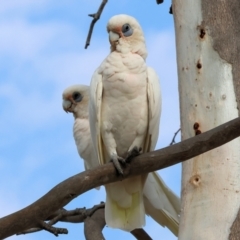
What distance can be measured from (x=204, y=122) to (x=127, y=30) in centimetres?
68

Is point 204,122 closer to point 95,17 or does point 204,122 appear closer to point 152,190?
point 152,190

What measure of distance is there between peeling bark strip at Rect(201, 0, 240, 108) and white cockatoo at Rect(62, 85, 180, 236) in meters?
0.87

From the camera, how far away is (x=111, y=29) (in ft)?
10.1

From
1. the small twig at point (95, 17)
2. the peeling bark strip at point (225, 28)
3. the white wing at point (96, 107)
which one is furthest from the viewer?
the small twig at point (95, 17)

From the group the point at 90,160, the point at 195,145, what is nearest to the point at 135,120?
the point at 195,145

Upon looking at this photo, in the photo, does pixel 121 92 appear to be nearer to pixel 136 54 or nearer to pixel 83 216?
pixel 136 54

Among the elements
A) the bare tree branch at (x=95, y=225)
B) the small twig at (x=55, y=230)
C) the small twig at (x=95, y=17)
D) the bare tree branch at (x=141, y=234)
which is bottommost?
the small twig at (x=55, y=230)

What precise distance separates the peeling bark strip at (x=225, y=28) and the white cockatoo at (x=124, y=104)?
34 cm

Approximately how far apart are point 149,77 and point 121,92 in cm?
16

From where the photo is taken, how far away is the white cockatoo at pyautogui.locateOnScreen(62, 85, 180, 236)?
329 cm

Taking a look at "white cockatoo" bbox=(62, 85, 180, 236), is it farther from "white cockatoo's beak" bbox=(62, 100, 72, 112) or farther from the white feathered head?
the white feathered head

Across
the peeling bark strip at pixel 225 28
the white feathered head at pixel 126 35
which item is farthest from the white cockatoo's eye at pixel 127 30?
the peeling bark strip at pixel 225 28

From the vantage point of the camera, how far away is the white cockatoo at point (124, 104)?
9.36 ft

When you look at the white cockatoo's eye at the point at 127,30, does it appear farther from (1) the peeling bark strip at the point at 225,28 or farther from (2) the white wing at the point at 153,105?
(1) the peeling bark strip at the point at 225,28
